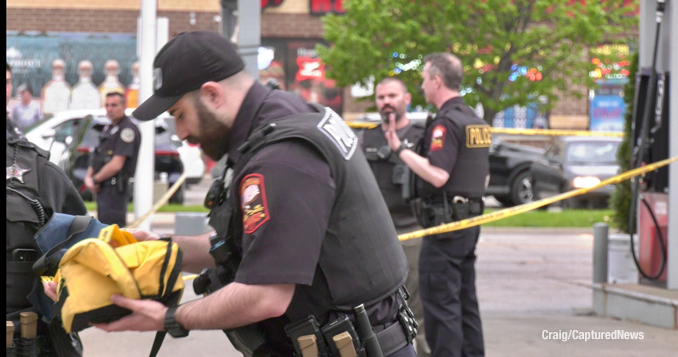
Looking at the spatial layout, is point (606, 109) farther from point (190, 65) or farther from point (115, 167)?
point (190, 65)

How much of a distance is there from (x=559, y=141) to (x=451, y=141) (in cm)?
1411

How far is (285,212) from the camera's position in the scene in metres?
2.27

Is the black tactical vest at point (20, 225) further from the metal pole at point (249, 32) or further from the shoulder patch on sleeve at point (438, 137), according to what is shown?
the metal pole at point (249, 32)

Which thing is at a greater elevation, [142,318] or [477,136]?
[477,136]

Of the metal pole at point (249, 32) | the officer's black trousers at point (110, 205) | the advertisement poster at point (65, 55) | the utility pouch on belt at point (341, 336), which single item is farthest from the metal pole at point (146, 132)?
the advertisement poster at point (65, 55)

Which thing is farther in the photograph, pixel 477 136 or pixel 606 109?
pixel 606 109

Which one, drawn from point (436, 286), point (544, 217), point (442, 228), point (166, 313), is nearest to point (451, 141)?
point (442, 228)

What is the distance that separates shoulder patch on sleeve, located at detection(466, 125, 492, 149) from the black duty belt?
107 inches

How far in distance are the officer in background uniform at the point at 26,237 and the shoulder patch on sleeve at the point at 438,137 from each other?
2.54 m

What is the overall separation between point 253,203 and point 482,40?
19.4 m

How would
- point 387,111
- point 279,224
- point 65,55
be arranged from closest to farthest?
point 279,224 < point 387,111 < point 65,55

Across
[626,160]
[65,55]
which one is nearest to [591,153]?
[626,160]

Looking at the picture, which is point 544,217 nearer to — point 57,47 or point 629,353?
point 629,353

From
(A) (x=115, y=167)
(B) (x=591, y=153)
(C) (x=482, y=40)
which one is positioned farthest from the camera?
(C) (x=482, y=40)
